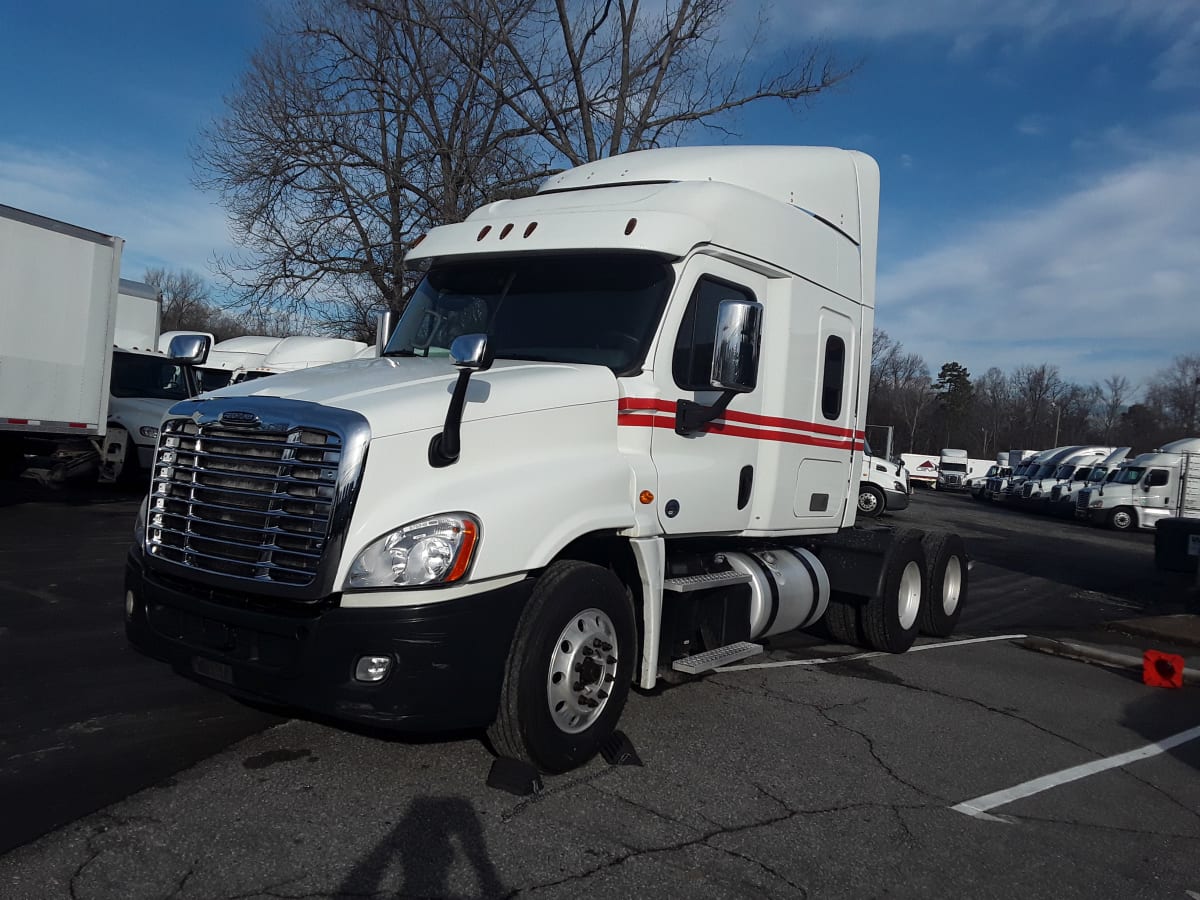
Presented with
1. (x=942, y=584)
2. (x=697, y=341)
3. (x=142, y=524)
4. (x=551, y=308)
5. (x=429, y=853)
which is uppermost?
(x=551, y=308)

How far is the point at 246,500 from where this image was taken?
14.4ft

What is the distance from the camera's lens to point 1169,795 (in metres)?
5.28

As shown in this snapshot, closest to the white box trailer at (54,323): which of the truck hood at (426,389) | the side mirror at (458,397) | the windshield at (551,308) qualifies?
the windshield at (551,308)

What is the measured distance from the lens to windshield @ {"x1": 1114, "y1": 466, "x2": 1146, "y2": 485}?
32.7 metres

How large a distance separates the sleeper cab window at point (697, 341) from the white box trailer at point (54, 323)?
10582 mm

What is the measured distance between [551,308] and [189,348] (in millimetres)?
2280

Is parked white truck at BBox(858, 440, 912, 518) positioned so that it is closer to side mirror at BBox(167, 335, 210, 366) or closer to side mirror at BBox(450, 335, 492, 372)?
side mirror at BBox(167, 335, 210, 366)

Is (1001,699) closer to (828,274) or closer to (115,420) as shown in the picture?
(828,274)

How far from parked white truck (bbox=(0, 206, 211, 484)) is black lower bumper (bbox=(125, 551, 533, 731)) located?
32.0ft

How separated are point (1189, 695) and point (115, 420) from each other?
48.1 ft

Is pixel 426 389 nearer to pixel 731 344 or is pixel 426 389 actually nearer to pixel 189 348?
pixel 731 344

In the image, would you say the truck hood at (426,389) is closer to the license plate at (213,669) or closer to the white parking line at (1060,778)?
the license plate at (213,669)

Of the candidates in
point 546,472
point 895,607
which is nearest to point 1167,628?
point 895,607

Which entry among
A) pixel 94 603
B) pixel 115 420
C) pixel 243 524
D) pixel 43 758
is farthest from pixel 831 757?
pixel 115 420
